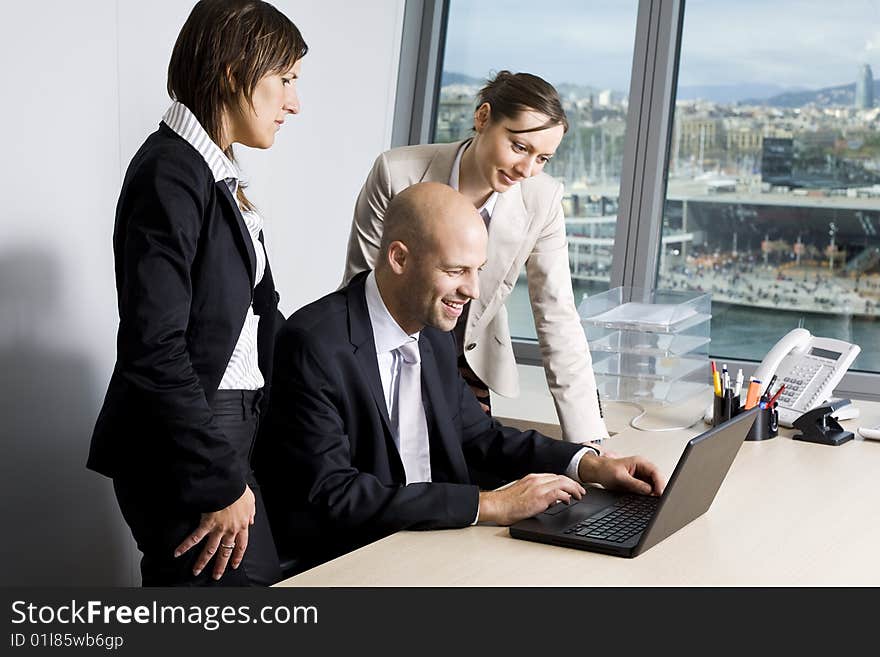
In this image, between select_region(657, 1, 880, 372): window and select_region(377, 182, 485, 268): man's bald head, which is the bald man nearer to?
select_region(377, 182, 485, 268): man's bald head

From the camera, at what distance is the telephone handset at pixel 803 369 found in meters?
2.61

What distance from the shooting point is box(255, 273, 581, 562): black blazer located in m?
1.73

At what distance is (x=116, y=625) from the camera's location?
1.32m

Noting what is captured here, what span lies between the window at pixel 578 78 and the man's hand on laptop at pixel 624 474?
1.92 m

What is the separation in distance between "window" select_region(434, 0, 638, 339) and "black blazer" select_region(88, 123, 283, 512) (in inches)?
88.5

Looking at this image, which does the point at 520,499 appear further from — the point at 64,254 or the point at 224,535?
the point at 64,254

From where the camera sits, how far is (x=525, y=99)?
2307mm

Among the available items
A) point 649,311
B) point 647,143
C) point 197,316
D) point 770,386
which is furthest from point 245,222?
point 647,143

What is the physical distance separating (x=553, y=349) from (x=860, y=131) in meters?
1.59

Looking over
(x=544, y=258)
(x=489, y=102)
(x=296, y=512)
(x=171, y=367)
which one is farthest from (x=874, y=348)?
(x=171, y=367)

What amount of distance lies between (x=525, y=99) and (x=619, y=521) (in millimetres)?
998

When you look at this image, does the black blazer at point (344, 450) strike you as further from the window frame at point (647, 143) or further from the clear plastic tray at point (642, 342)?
the window frame at point (647, 143)

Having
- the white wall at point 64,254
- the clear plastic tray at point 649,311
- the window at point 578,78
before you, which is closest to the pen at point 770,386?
the clear plastic tray at point 649,311

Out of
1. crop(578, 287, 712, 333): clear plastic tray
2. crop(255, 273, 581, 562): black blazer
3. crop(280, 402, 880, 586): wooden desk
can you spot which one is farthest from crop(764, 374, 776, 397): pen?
crop(255, 273, 581, 562): black blazer
